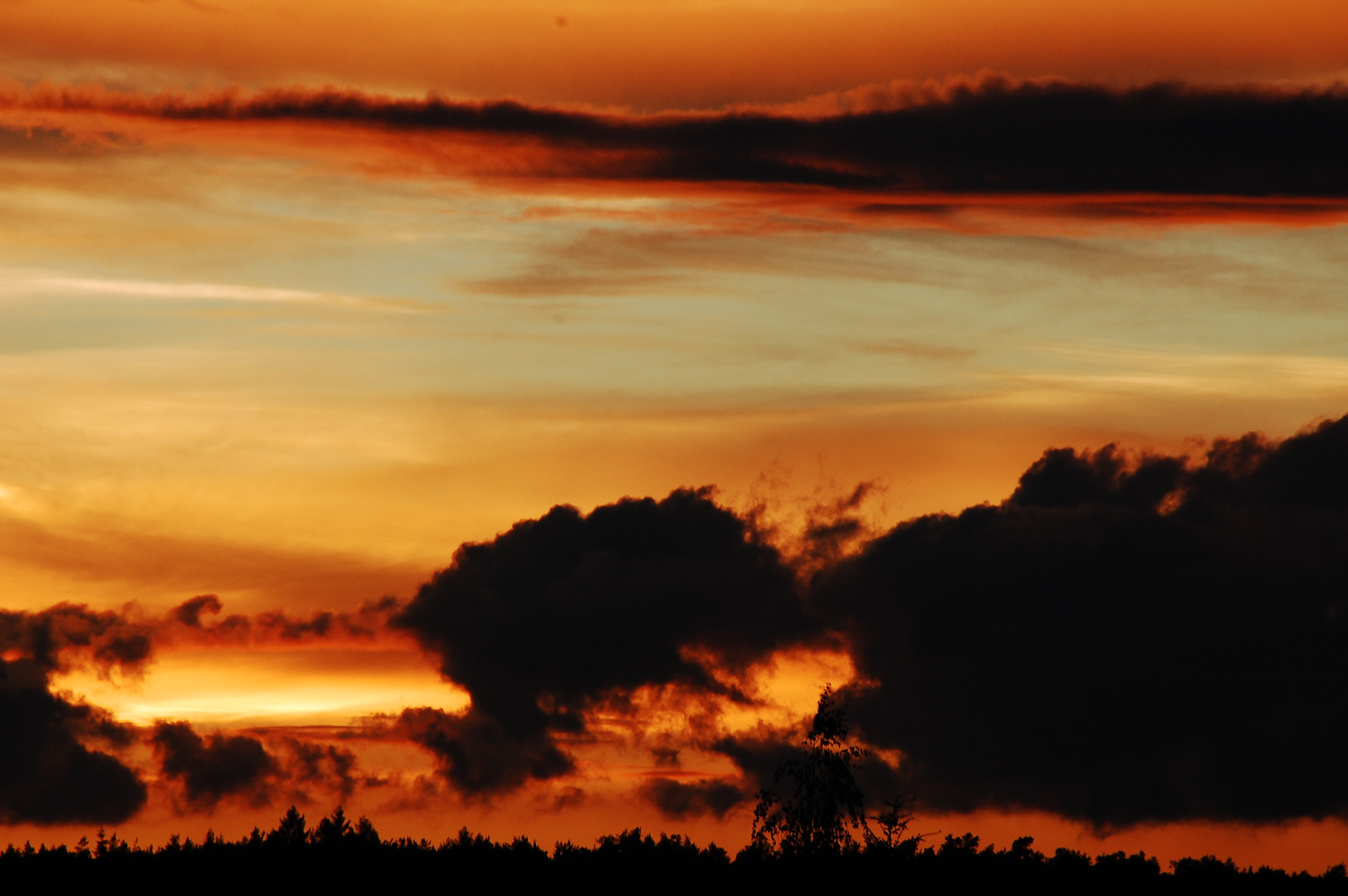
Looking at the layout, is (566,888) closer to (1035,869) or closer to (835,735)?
(835,735)

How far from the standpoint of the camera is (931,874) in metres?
103

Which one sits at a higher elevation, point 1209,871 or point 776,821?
point 776,821

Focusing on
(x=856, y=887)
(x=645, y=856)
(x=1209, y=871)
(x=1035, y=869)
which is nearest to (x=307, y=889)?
(x=645, y=856)

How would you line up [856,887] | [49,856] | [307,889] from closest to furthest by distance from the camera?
1. [856,887]
2. [307,889]
3. [49,856]

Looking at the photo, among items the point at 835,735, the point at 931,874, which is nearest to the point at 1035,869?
the point at 931,874

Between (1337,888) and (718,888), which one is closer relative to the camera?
(718,888)

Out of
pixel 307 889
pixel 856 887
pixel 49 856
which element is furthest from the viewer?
pixel 49 856

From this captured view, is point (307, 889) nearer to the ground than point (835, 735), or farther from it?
nearer to the ground

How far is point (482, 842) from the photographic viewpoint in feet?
370

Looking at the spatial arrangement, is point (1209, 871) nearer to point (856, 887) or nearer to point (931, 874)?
point (931, 874)

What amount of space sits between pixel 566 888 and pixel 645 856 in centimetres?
1091

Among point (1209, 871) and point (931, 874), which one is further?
point (1209, 871)

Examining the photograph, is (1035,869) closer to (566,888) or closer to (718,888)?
(718,888)

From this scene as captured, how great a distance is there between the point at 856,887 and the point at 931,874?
10.3 metres
